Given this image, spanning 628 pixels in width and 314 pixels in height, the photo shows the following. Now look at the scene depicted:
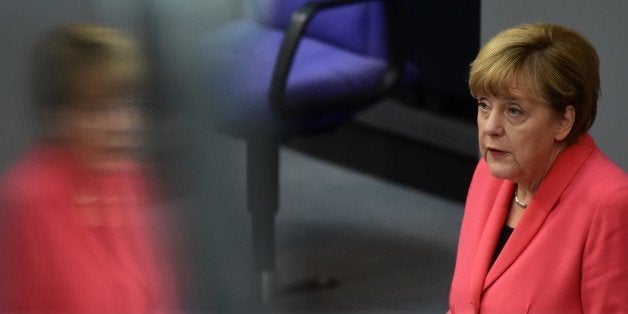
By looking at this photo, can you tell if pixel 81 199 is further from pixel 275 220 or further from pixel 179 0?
pixel 275 220

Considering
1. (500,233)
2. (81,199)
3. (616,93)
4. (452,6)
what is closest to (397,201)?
(452,6)

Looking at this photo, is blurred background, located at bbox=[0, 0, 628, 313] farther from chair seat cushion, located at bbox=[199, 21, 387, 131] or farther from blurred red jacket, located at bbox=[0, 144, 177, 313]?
blurred red jacket, located at bbox=[0, 144, 177, 313]

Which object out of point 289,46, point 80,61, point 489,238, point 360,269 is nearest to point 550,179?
point 489,238

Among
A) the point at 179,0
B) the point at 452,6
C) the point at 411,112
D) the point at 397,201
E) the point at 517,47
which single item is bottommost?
the point at 397,201

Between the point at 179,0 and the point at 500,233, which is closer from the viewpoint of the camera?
the point at 179,0

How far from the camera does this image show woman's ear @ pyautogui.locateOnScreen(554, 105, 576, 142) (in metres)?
1.83

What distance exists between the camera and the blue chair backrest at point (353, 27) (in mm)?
3170

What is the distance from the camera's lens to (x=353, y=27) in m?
3.20

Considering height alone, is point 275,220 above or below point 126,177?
below

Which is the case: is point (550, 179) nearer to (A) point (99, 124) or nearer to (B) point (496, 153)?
(B) point (496, 153)

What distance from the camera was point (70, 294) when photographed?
84 centimetres

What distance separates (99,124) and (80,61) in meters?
0.06

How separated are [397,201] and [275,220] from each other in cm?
47

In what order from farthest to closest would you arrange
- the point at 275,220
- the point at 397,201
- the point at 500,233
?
the point at 397,201, the point at 275,220, the point at 500,233
